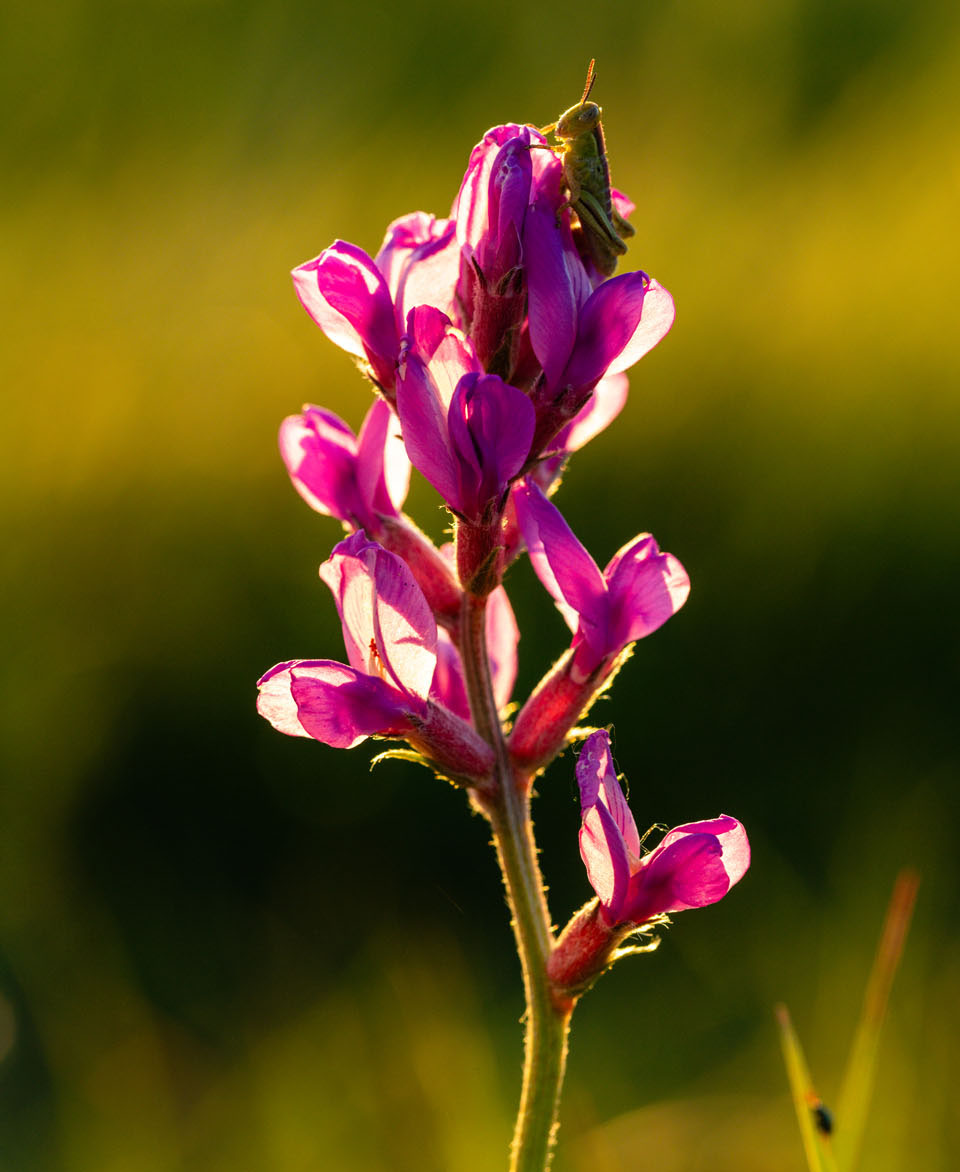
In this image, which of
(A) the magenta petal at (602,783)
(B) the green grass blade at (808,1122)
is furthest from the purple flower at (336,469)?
(B) the green grass blade at (808,1122)

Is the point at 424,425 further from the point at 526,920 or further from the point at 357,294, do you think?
the point at 526,920

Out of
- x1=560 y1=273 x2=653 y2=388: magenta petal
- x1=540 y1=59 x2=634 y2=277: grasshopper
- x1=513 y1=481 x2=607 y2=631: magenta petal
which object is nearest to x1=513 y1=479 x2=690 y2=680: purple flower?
x1=513 y1=481 x2=607 y2=631: magenta petal

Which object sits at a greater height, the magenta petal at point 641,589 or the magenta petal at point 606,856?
the magenta petal at point 641,589

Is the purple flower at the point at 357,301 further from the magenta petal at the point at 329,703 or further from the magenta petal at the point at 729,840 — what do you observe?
the magenta petal at the point at 729,840

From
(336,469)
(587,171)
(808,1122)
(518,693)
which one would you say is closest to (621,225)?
(587,171)

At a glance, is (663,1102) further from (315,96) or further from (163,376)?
(315,96)

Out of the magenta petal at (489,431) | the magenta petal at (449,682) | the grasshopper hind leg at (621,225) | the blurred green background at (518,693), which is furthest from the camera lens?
the blurred green background at (518,693)

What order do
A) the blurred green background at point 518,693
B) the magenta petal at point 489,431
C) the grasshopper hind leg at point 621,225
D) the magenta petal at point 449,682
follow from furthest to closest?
the blurred green background at point 518,693 < the magenta petal at point 449,682 < the grasshopper hind leg at point 621,225 < the magenta petal at point 489,431

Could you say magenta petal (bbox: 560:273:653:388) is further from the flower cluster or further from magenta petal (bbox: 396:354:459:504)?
magenta petal (bbox: 396:354:459:504)
